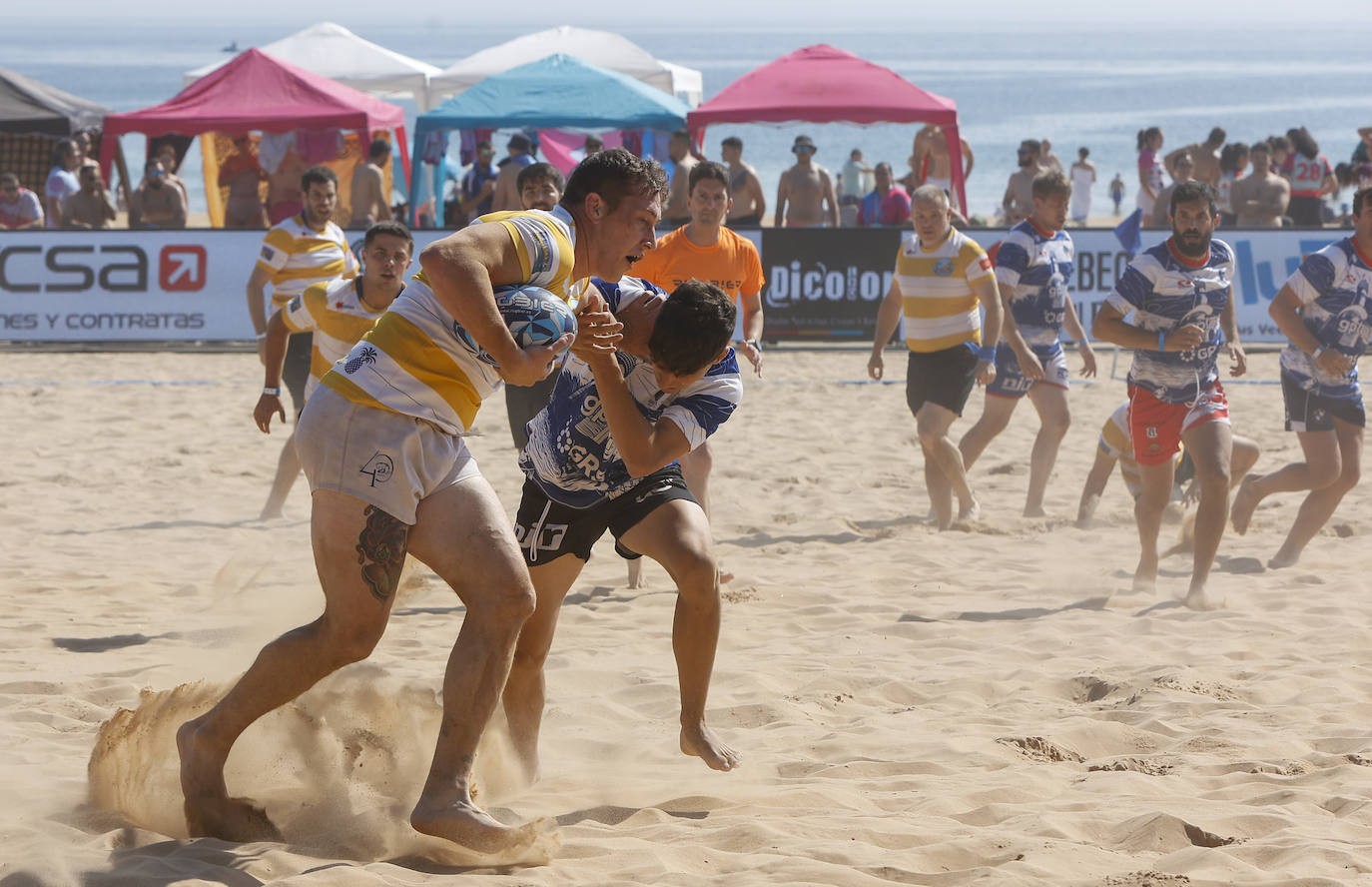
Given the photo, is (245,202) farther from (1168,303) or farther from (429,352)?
(429,352)

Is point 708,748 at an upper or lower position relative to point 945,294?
lower

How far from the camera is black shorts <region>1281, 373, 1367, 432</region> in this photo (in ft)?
21.2

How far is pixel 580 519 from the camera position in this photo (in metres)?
3.77

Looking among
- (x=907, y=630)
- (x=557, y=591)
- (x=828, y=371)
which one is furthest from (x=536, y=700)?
(x=828, y=371)

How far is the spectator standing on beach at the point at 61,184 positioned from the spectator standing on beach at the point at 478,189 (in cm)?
457

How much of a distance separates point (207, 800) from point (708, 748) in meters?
1.24

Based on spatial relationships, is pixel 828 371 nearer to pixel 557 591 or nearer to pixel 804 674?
pixel 804 674

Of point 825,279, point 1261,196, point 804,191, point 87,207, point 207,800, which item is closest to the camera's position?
point 207,800

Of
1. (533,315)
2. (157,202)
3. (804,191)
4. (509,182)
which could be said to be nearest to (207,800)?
(533,315)

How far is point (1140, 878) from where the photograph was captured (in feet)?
10.4

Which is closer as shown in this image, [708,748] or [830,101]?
[708,748]

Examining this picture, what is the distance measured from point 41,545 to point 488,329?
187 inches

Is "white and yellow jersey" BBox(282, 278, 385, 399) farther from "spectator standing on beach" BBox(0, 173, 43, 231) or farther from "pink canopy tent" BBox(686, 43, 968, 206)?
"spectator standing on beach" BBox(0, 173, 43, 231)

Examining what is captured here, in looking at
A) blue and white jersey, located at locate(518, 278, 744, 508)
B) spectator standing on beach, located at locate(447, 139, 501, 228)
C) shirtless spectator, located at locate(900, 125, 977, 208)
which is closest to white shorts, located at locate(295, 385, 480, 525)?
blue and white jersey, located at locate(518, 278, 744, 508)
